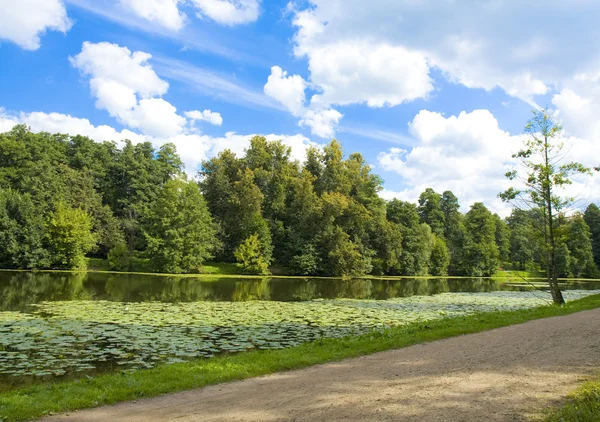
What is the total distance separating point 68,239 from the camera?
4956cm

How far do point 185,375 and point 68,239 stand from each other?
48.3 m

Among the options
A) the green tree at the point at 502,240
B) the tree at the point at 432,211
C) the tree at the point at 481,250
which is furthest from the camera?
the tree at the point at 432,211

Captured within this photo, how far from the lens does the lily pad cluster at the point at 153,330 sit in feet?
34.3

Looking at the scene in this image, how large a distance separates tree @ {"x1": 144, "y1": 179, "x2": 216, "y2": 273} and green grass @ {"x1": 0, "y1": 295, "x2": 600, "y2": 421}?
4336cm

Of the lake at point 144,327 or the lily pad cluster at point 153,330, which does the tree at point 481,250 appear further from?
the lily pad cluster at point 153,330

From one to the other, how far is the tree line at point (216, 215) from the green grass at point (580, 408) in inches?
1971

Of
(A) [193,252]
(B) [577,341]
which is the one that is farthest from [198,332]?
(A) [193,252]

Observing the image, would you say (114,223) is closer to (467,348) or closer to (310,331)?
(310,331)

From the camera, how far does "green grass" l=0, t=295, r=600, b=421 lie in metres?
6.65

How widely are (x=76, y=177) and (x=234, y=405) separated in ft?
208

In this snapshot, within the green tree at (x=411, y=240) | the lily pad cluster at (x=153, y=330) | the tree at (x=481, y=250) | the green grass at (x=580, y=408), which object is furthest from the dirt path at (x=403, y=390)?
the tree at (x=481, y=250)

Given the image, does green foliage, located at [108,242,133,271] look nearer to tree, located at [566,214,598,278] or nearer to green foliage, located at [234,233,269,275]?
green foliage, located at [234,233,269,275]

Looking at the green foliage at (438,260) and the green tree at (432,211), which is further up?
the green tree at (432,211)

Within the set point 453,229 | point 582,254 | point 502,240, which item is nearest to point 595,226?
point 582,254
